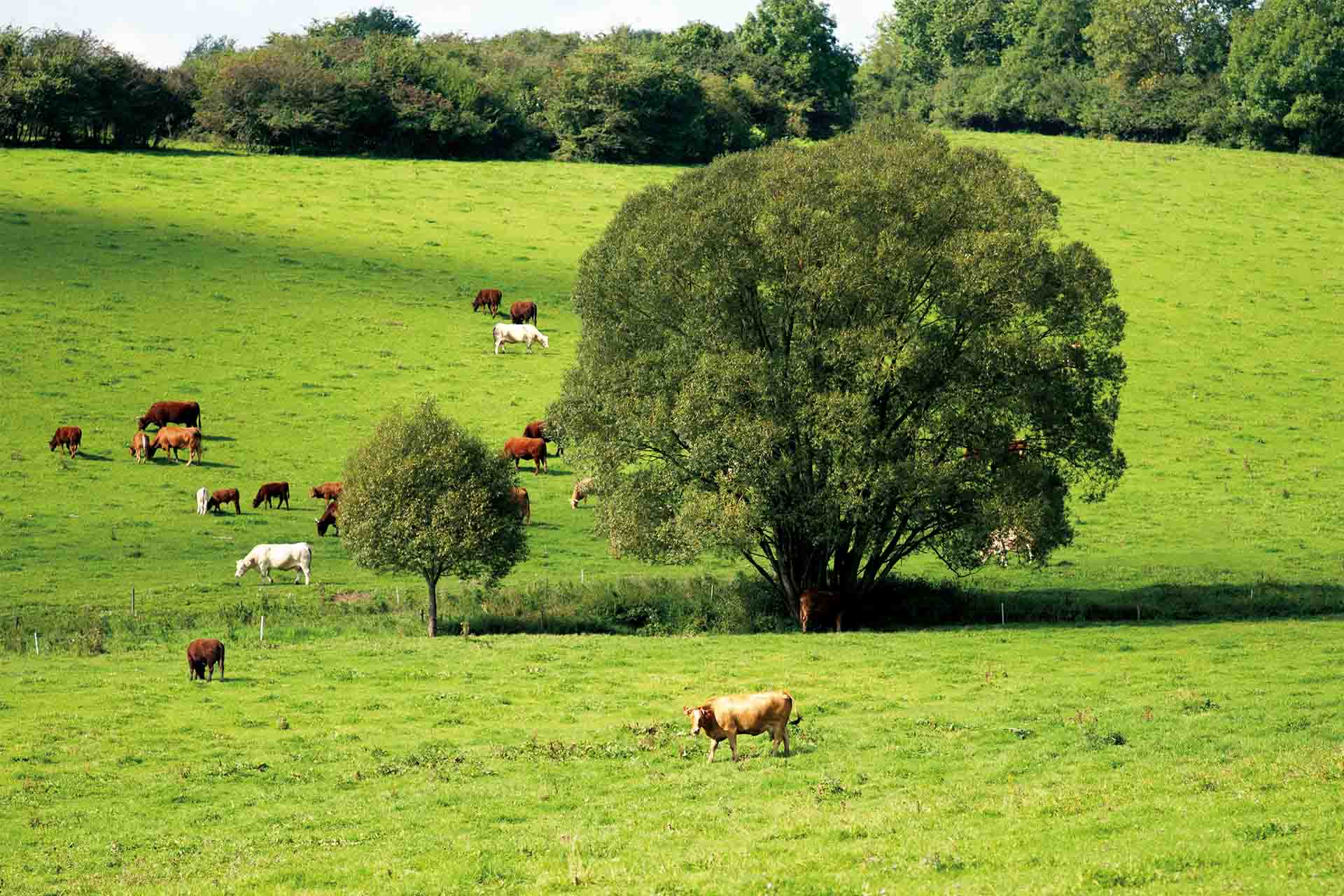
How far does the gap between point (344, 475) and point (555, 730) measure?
15.0 metres

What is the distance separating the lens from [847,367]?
33844 millimetres

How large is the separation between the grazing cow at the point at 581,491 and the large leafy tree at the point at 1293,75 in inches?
2932

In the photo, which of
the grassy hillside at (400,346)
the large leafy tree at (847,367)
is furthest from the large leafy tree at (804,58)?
the large leafy tree at (847,367)

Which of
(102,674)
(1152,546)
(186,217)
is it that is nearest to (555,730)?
(102,674)

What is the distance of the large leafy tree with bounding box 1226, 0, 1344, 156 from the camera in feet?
320

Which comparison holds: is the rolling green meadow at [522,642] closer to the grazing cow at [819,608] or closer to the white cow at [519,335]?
the white cow at [519,335]

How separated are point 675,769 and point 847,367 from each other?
53.1 ft

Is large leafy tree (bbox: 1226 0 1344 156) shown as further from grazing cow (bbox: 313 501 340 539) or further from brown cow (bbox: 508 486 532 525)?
grazing cow (bbox: 313 501 340 539)

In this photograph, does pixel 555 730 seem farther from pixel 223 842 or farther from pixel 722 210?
pixel 722 210

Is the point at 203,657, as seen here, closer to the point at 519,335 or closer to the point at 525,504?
the point at 525,504

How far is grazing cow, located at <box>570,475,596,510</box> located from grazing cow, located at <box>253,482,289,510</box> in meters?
9.60

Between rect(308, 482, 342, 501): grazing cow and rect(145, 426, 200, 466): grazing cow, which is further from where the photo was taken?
rect(145, 426, 200, 466): grazing cow

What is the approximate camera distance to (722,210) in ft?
114

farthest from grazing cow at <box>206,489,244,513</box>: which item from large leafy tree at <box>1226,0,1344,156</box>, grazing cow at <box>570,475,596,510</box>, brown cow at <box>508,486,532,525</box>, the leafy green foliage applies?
large leafy tree at <box>1226,0,1344,156</box>
